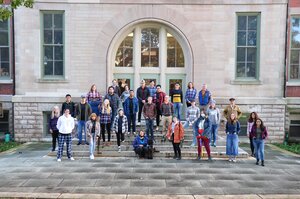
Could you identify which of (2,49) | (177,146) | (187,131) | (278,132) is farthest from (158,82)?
(2,49)

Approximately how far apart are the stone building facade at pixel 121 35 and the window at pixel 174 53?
72 cm

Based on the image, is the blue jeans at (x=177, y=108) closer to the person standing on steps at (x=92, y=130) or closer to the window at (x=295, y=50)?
the person standing on steps at (x=92, y=130)

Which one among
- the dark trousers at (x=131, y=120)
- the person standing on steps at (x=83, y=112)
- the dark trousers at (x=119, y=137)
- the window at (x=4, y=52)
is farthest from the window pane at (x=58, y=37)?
the dark trousers at (x=119, y=137)

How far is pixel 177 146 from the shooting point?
1255cm

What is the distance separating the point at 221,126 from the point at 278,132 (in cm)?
311

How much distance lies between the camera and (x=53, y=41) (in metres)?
17.1

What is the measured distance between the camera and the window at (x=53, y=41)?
672 inches

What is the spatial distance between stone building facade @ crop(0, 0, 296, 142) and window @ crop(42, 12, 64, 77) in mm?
53

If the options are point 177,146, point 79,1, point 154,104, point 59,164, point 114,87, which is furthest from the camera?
point 79,1

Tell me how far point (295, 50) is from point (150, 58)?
8025 mm

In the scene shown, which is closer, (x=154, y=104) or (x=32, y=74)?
(x=154, y=104)

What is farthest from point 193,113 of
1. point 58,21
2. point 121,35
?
point 58,21

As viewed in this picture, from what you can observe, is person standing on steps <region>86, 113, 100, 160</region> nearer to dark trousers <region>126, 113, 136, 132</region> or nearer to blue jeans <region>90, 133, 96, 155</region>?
blue jeans <region>90, 133, 96, 155</region>

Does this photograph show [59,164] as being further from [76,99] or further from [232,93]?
[232,93]
